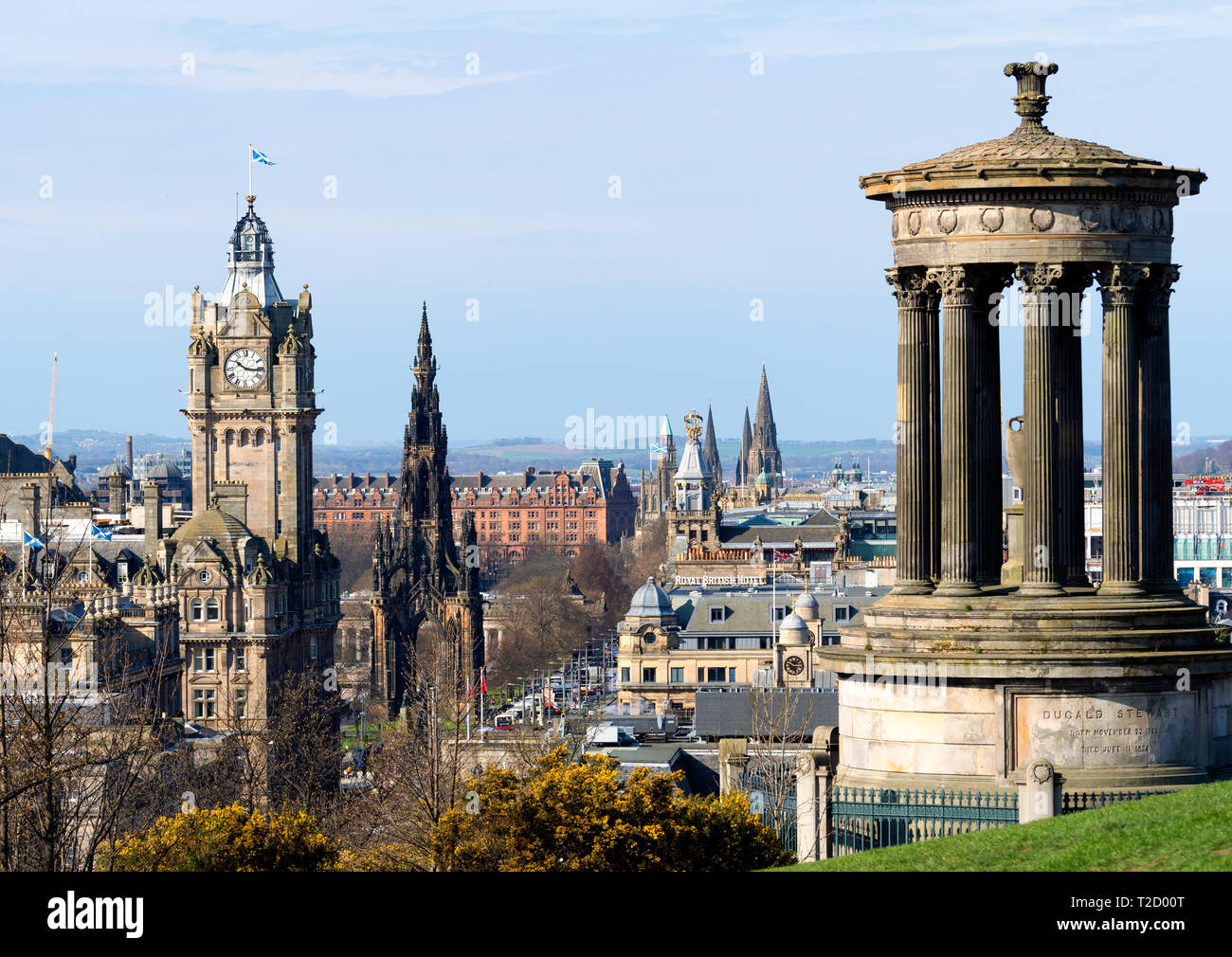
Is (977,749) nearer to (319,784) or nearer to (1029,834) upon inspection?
(1029,834)

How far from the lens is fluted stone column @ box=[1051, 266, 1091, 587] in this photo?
3706 centimetres

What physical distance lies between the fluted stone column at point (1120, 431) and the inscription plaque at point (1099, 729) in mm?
1626

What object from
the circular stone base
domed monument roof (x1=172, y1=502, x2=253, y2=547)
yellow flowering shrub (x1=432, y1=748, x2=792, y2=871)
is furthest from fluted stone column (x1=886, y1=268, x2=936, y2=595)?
domed monument roof (x1=172, y1=502, x2=253, y2=547)

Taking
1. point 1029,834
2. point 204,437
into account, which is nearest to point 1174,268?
point 1029,834

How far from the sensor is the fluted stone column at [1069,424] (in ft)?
122

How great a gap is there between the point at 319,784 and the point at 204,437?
65.2m

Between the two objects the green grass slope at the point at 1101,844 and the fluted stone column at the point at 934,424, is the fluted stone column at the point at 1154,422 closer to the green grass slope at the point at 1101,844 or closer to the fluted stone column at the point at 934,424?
the fluted stone column at the point at 934,424

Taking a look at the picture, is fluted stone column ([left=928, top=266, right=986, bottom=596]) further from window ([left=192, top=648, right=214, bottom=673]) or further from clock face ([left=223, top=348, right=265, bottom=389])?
clock face ([left=223, top=348, right=265, bottom=389])

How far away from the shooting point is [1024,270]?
121ft

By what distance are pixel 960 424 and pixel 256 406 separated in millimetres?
127703

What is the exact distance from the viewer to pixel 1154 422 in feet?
123

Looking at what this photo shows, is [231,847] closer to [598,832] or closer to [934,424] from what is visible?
[598,832]

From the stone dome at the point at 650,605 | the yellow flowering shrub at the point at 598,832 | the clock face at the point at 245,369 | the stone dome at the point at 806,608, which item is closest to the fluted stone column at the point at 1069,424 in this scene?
the yellow flowering shrub at the point at 598,832

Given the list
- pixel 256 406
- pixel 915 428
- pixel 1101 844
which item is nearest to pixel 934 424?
pixel 915 428
